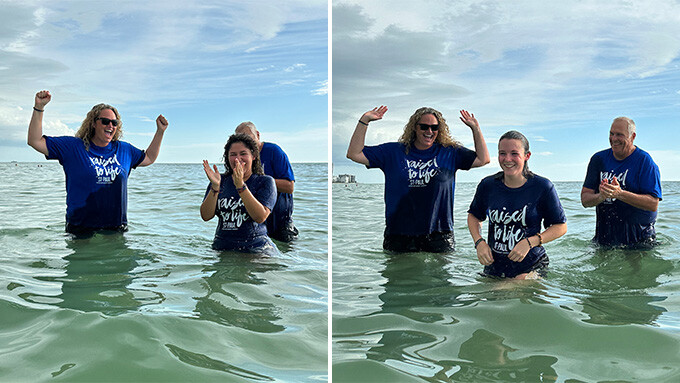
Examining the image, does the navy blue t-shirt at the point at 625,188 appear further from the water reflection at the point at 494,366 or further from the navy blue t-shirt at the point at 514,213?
the water reflection at the point at 494,366

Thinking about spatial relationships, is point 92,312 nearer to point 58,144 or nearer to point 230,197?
point 230,197

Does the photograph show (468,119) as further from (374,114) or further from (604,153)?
(604,153)

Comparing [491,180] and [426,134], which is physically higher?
[426,134]

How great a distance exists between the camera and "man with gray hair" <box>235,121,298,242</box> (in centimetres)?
661

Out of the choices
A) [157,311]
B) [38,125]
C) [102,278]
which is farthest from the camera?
[38,125]

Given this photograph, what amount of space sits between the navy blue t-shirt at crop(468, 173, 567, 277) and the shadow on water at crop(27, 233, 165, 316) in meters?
2.70

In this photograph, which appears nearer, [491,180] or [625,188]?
[491,180]

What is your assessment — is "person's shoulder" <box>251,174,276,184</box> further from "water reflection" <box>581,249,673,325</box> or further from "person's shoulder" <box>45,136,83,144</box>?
"water reflection" <box>581,249,673,325</box>

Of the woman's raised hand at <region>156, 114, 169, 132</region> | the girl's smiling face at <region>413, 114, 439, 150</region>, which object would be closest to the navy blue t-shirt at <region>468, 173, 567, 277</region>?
the girl's smiling face at <region>413, 114, 439, 150</region>

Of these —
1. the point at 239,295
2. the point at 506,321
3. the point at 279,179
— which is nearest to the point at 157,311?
the point at 239,295

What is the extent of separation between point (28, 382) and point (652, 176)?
615 centimetres

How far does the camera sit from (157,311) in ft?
13.4

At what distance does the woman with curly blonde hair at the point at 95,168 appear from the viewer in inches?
261

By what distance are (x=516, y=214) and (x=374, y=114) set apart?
6.07 feet
